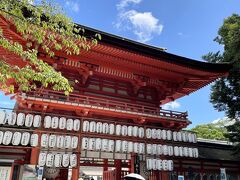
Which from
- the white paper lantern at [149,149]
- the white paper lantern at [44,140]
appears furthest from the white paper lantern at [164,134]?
the white paper lantern at [44,140]

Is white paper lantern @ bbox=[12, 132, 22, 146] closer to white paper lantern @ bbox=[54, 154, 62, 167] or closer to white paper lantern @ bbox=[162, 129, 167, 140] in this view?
white paper lantern @ bbox=[54, 154, 62, 167]

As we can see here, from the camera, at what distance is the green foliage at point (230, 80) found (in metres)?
17.1

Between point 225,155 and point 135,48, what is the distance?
1166 centimetres

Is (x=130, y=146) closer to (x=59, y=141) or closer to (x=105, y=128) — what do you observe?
(x=105, y=128)

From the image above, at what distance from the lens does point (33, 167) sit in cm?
1113

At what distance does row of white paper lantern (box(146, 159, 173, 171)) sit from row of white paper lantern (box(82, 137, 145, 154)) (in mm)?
817

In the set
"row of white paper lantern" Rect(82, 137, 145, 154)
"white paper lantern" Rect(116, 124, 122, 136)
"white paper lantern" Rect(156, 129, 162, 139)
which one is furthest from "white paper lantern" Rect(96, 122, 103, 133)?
"white paper lantern" Rect(156, 129, 162, 139)

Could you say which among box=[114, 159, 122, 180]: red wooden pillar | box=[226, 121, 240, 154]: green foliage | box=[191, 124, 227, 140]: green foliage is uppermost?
box=[191, 124, 227, 140]: green foliage

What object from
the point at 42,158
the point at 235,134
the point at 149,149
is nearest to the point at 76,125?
the point at 42,158

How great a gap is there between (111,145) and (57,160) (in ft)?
9.29

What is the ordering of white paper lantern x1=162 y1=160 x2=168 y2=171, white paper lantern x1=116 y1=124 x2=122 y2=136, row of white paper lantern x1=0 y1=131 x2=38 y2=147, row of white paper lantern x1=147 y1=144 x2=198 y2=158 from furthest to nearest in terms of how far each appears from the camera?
white paper lantern x1=162 y1=160 x2=168 y2=171 < row of white paper lantern x1=147 y1=144 x2=198 y2=158 < white paper lantern x1=116 y1=124 x2=122 y2=136 < row of white paper lantern x1=0 y1=131 x2=38 y2=147

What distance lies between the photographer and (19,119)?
11.4 meters

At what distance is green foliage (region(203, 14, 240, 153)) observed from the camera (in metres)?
17.1

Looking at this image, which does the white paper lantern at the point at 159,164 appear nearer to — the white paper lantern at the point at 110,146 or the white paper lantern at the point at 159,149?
the white paper lantern at the point at 159,149
